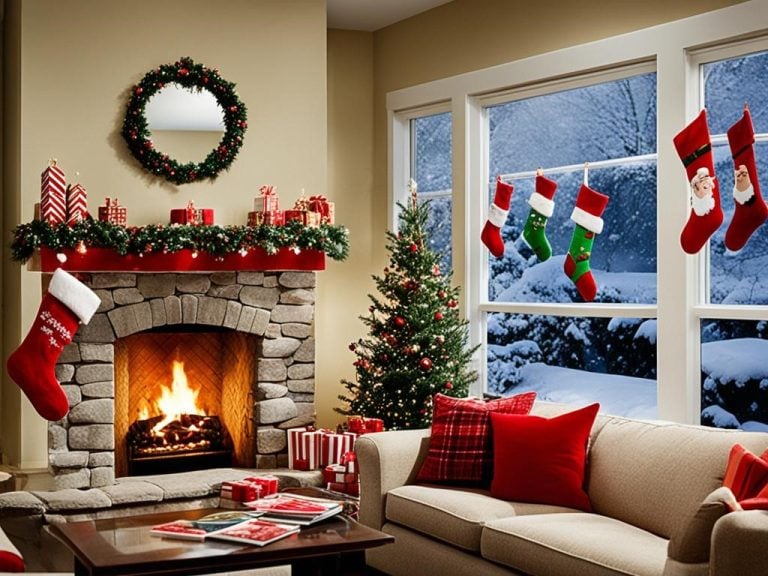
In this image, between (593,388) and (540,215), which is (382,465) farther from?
(540,215)

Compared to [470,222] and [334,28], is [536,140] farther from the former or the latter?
[334,28]

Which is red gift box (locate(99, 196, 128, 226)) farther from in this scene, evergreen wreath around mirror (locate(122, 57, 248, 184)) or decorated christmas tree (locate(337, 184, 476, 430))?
decorated christmas tree (locate(337, 184, 476, 430))

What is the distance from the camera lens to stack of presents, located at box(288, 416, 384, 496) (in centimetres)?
580

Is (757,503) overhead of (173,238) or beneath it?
beneath

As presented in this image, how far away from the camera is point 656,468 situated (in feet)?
12.7

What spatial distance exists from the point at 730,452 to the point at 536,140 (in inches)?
111

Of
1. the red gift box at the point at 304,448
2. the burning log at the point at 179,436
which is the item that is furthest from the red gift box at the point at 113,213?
the red gift box at the point at 304,448

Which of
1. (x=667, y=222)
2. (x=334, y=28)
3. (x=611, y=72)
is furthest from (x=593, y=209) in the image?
(x=334, y=28)

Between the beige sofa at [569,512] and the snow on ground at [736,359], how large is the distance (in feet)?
2.43

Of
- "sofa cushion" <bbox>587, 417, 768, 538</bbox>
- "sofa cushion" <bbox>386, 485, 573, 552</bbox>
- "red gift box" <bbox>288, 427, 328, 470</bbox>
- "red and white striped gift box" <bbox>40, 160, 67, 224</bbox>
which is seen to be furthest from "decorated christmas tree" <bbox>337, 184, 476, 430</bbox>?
"red and white striped gift box" <bbox>40, 160, 67, 224</bbox>

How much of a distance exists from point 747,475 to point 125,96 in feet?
→ 13.4

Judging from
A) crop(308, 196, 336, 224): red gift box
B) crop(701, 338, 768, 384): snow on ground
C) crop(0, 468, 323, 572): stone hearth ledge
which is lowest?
crop(0, 468, 323, 572): stone hearth ledge

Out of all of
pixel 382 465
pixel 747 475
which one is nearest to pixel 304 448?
pixel 382 465

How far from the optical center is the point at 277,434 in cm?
612
